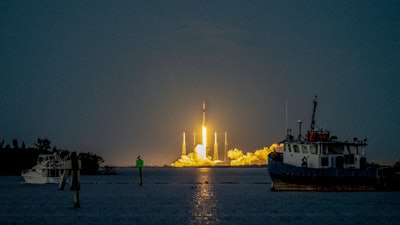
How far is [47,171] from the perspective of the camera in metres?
158

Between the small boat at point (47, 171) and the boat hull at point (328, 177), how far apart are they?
6370 centimetres

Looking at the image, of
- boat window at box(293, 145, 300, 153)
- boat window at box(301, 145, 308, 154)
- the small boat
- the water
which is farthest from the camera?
the small boat

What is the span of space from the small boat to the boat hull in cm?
6370

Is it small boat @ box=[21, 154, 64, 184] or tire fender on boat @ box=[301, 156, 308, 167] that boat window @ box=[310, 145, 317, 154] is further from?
small boat @ box=[21, 154, 64, 184]

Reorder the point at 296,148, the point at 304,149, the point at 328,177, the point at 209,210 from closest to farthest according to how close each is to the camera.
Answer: the point at 209,210 → the point at 328,177 → the point at 304,149 → the point at 296,148

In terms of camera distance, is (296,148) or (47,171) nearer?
(296,148)

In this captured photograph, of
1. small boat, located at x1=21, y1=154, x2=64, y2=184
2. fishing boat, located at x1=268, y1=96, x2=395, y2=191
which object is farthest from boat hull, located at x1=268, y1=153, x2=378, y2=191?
small boat, located at x1=21, y1=154, x2=64, y2=184

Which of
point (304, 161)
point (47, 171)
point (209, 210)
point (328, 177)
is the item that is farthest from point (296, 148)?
point (47, 171)

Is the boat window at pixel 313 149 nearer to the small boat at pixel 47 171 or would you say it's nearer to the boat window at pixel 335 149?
the boat window at pixel 335 149

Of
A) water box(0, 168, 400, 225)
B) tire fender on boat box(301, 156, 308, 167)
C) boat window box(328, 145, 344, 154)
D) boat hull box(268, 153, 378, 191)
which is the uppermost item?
boat window box(328, 145, 344, 154)

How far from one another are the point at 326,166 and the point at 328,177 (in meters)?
1.43

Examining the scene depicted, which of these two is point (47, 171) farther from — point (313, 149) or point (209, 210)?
point (209, 210)

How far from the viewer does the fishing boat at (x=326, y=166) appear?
99875 millimetres

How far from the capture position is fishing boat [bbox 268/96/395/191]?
328ft
